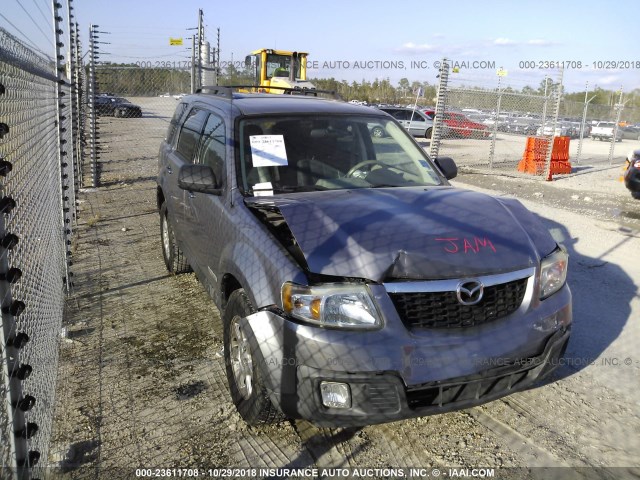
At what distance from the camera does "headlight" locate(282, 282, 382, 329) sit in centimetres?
Answer: 277

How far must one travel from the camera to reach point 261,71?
20.4m

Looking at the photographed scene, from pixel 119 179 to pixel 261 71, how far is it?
389 inches

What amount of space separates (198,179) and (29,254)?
3.80 feet

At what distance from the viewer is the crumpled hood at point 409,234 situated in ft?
9.45

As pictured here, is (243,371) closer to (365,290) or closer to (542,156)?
(365,290)

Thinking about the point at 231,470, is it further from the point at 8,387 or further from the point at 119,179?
the point at 119,179

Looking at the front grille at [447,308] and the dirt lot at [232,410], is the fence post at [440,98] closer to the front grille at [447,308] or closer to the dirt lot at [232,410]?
the dirt lot at [232,410]

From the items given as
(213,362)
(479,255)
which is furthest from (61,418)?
(479,255)

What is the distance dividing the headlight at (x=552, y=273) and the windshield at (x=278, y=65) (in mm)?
18361

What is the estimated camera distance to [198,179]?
150 inches

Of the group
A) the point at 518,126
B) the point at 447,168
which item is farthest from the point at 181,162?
the point at 518,126

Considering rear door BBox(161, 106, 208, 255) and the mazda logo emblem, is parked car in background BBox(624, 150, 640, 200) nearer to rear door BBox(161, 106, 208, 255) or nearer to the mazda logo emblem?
rear door BBox(161, 106, 208, 255)

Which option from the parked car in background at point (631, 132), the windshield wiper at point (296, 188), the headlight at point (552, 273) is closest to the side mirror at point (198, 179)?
the windshield wiper at point (296, 188)

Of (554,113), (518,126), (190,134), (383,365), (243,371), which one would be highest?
(554,113)
